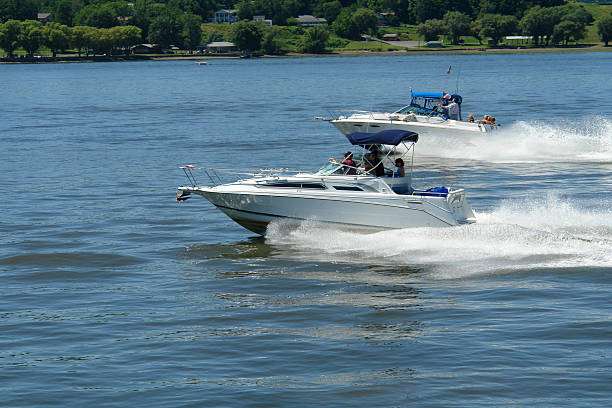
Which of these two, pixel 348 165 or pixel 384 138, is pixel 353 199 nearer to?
pixel 348 165

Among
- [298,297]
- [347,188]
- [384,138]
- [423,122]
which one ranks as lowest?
[298,297]

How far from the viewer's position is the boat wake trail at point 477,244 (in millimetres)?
19500

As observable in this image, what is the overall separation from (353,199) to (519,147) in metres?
20.9

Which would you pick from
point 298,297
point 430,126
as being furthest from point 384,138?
point 430,126

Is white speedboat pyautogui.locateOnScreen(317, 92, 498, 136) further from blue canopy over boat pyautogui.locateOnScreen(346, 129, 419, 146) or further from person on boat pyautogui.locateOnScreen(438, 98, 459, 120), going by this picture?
blue canopy over boat pyautogui.locateOnScreen(346, 129, 419, 146)

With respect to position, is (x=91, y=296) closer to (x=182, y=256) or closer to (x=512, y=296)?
(x=182, y=256)

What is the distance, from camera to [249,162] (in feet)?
125

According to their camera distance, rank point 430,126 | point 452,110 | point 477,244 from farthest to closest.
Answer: point 452,110 < point 430,126 < point 477,244

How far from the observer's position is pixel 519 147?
40062 mm

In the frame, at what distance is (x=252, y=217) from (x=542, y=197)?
37.4ft

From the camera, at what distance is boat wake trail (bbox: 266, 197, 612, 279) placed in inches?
768

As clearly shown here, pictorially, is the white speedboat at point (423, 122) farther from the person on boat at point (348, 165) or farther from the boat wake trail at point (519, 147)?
the person on boat at point (348, 165)

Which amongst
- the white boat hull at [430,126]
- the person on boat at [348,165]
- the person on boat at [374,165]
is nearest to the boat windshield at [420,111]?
the white boat hull at [430,126]

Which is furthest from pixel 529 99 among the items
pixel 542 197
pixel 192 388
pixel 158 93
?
pixel 192 388
